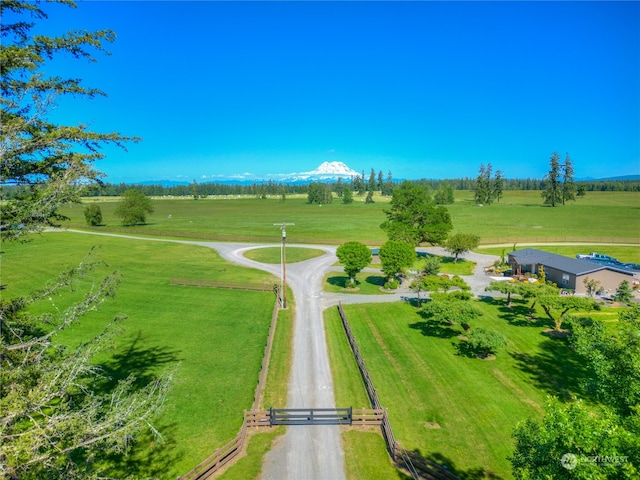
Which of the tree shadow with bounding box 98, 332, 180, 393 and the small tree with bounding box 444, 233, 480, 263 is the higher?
the small tree with bounding box 444, 233, 480, 263

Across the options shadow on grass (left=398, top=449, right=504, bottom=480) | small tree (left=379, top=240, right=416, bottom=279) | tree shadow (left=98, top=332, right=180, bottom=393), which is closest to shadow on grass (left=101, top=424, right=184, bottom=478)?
tree shadow (left=98, top=332, right=180, bottom=393)

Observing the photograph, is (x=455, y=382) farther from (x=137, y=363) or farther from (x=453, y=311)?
(x=137, y=363)

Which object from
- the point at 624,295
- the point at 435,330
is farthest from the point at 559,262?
the point at 435,330

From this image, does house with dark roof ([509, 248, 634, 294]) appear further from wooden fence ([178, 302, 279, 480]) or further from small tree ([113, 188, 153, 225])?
small tree ([113, 188, 153, 225])

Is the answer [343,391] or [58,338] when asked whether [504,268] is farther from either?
[58,338]

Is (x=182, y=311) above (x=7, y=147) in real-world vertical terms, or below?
below

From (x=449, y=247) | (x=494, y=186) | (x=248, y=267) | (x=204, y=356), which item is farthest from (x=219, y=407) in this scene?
(x=494, y=186)
